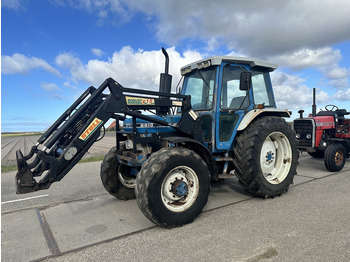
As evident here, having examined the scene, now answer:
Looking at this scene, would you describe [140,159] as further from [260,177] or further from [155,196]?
[260,177]

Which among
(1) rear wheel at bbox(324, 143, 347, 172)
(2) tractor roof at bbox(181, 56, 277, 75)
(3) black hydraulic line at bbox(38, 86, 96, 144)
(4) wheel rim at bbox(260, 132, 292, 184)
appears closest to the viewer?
(3) black hydraulic line at bbox(38, 86, 96, 144)

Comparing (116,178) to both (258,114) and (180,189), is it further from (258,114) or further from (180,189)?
(258,114)

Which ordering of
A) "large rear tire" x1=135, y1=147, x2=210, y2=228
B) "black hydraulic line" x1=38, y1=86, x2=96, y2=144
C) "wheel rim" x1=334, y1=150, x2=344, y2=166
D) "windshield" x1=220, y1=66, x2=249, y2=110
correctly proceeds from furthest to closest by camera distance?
"wheel rim" x1=334, y1=150, x2=344, y2=166 → "windshield" x1=220, y1=66, x2=249, y2=110 → "black hydraulic line" x1=38, y1=86, x2=96, y2=144 → "large rear tire" x1=135, y1=147, x2=210, y2=228

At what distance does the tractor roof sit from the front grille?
105 inches

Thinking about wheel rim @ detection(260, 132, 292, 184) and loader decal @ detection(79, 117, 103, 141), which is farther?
wheel rim @ detection(260, 132, 292, 184)

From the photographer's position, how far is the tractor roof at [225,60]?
166 inches

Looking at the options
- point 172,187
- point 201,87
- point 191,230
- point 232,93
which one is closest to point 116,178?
point 172,187

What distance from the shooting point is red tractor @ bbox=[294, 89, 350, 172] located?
21.0ft

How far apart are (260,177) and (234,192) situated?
82 centimetres

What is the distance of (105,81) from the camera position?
343cm

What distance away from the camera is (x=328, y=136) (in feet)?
23.3

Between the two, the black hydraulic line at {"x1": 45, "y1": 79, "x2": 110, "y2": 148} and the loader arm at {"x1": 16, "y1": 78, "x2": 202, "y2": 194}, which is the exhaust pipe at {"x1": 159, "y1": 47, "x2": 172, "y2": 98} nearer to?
the loader arm at {"x1": 16, "y1": 78, "x2": 202, "y2": 194}

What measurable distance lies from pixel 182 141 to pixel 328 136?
559cm

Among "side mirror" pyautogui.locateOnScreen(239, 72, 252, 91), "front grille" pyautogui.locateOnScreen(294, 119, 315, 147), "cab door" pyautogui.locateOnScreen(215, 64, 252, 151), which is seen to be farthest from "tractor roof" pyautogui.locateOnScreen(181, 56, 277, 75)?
"front grille" pyautogui.locateOnScreen(294, 119, 315, 147)
